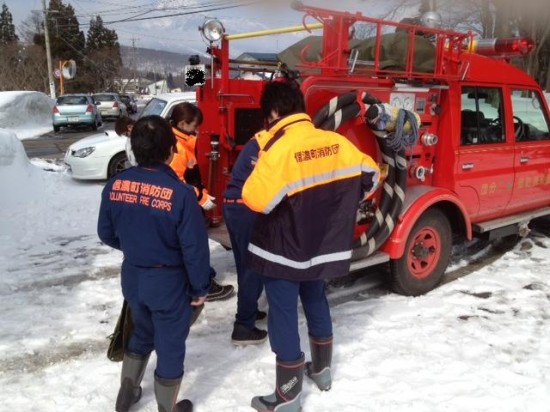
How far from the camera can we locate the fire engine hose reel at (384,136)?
364 cm

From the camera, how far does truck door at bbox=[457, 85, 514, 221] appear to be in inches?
184

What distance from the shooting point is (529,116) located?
545 centimetres

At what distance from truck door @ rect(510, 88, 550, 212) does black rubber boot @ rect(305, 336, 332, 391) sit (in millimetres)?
3257

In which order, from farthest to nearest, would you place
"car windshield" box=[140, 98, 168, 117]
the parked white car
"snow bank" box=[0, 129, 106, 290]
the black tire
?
the black tire
the parked white car
"car windshield" box=[140, 98, 168, 117]
"snow bank" box=[0, 129, 106, 290]

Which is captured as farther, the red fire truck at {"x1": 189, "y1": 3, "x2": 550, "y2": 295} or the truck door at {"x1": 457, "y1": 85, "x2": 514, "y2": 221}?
the truck door at {"x1": 457, "y1": 85, "x2": 514, "y2": 221}

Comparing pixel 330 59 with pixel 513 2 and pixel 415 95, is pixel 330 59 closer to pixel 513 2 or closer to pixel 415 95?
pixel 415 95

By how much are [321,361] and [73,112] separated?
21750 mm

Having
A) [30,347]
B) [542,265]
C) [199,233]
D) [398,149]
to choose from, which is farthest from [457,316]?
[30,347]

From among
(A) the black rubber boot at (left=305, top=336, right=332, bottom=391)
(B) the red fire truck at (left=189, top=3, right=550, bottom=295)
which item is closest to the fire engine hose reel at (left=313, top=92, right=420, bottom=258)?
(B) the red fire truck at (left=189, top=3, right=550, bottom=295)

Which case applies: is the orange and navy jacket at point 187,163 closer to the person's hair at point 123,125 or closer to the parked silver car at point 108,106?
the person's hair at point 123,125

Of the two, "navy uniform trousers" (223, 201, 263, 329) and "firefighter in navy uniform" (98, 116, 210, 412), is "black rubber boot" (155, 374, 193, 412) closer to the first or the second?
"firefighter in navy uniform" (98, 116, 210, 412)

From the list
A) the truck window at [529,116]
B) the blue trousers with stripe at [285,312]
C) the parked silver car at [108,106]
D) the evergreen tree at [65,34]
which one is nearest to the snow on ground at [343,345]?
the blue trousers with stripe at [285,312]

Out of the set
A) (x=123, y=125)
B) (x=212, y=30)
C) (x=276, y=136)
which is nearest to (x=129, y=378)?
(x=276, y=136)

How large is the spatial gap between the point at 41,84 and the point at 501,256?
42.2m
